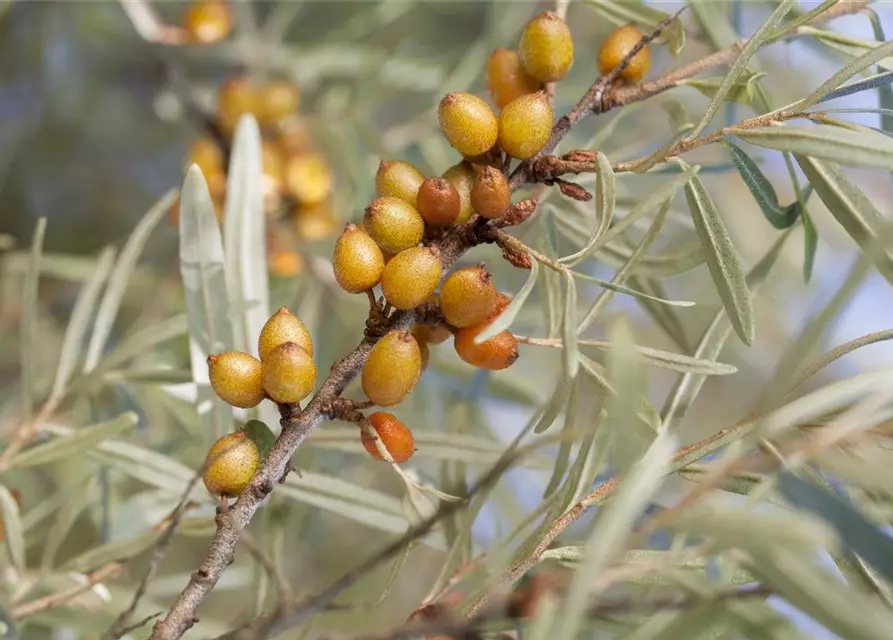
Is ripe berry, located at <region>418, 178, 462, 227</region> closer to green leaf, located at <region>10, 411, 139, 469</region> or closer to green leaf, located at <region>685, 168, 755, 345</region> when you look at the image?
green leaf, located at <region>685, 168, 755, 345</region>

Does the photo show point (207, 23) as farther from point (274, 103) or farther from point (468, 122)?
point (468, 122)

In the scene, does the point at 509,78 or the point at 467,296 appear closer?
the point at 467,296

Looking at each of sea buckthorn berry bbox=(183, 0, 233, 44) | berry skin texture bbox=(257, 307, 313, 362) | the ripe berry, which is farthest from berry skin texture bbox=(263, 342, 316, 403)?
sea buckthorn berry bbox=(183, 0, 233, 44)

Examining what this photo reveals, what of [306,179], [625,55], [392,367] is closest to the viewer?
[392,367]

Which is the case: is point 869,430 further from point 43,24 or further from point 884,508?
point 43,24

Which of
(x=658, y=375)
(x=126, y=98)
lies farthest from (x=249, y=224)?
(x=658, y=375)

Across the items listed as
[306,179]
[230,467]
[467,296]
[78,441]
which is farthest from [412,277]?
[306,179]
